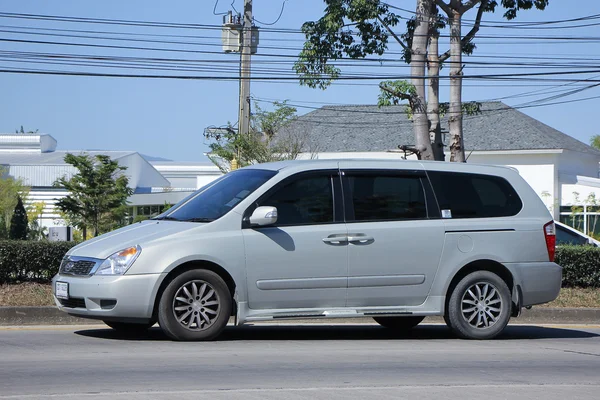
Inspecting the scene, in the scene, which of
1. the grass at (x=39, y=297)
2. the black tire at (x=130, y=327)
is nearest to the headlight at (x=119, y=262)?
the black tire at (x=130, y=327)

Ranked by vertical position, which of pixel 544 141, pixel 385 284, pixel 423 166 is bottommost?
pixel 385 284

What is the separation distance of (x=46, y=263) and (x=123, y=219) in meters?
32.4

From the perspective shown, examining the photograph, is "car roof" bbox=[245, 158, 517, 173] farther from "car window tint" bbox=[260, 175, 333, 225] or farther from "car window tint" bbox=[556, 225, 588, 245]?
"car window tint" bbox=[556, 225, 588, 245]

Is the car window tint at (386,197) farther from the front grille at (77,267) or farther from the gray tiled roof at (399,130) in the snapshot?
the gray tiled roof at (399,130)

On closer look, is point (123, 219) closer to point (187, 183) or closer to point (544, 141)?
point (544, 141)

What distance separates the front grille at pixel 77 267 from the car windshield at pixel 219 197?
111cm

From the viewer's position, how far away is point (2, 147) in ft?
245

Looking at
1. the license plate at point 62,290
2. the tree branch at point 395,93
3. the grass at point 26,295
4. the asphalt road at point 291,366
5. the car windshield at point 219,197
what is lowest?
the asphalt road at point 291,366

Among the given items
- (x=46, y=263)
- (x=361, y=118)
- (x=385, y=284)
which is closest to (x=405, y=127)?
(x=361, y=118)

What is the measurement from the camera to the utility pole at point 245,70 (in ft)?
85.3

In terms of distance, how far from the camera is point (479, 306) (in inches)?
421

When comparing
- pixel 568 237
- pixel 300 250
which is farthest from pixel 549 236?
pixel 568 237

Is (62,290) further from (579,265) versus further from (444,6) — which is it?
(444,6)

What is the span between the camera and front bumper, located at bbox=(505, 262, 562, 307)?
35.4 ft
